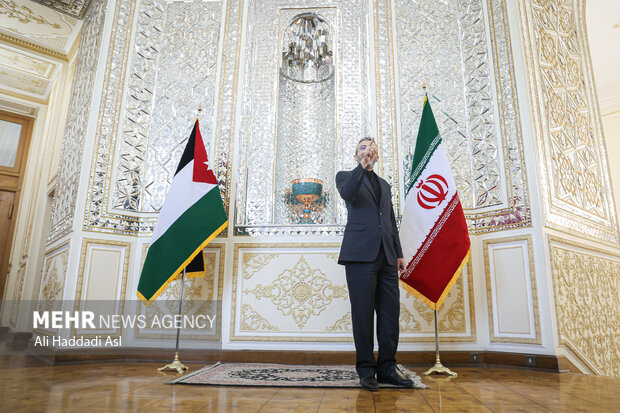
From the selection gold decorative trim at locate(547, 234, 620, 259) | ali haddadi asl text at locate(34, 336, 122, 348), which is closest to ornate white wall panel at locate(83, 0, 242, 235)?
ali haddadi asl text at locate(34, 336, 122, 348)

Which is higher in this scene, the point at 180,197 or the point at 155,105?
the point at 155,105

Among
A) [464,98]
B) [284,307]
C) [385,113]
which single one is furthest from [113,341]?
[464,98]

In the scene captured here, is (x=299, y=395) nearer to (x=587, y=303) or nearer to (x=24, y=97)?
(x=587, y=303)

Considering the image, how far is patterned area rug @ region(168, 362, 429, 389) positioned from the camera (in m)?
2.45

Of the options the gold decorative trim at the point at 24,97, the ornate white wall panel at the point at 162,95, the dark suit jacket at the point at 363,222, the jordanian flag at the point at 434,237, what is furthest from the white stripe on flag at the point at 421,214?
the gold decorative trim at the point at 24,97

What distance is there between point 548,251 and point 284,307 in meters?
2.18

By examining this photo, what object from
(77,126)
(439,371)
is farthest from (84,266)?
(439,371)

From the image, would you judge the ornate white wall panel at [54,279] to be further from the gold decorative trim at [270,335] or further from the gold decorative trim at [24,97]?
the gold decorative trim at [24,97]

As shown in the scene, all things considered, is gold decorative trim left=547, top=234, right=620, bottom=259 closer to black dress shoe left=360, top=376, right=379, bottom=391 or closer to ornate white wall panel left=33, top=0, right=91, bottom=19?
black dress shoe left=360, top=376, right=379, bottom=391

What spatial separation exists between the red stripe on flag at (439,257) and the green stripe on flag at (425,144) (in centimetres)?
36

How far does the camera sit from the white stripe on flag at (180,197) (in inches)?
126

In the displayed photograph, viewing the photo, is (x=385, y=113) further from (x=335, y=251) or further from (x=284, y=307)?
(x=284, y=307)

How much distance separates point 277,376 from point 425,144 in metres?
2.08

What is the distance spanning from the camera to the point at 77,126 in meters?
4.32
